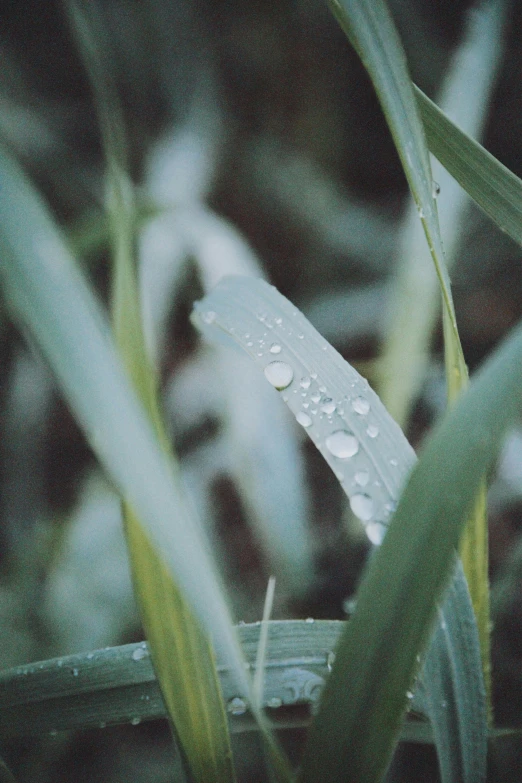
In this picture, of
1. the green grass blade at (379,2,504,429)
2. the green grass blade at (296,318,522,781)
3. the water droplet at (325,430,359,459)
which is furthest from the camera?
the green grass blade at (379,2,504,429)

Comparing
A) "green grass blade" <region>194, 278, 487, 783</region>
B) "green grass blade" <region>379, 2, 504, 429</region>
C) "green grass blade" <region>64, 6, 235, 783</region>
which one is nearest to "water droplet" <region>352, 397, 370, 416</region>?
"green grass blade" <region>194, 278, 487, 783</region>

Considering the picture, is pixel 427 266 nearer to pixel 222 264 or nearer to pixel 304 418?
pixel 222 264

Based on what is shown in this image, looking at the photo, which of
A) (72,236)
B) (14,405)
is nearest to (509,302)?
(72,236)

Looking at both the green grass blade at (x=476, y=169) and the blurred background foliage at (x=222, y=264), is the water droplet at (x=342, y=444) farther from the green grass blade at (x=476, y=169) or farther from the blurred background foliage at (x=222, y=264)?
the blurred background foliage at (x=222, y=264)

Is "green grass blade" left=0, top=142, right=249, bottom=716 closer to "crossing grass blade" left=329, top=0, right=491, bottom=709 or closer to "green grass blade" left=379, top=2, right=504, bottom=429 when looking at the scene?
"crossing grass blade" left=329, top=0, right=491, bottom=709

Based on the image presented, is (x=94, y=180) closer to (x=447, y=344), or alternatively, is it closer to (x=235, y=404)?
(x=235, y=404)

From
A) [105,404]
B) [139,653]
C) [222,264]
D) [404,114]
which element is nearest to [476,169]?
[404,114]
